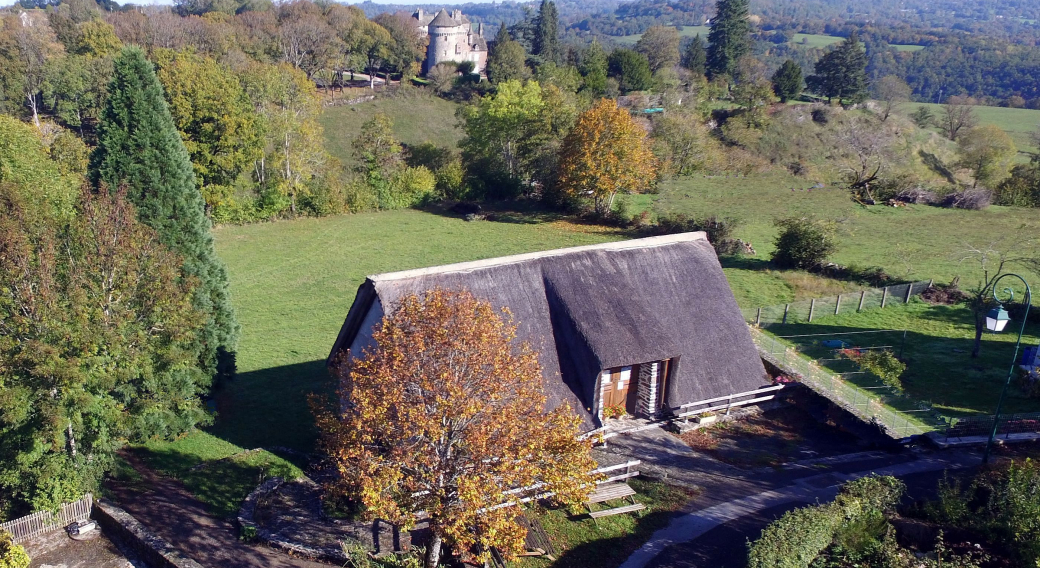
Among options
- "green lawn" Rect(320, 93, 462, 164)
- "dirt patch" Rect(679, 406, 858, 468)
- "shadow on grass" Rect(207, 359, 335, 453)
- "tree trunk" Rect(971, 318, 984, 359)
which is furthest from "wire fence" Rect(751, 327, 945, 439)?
"green lawn" Rect(320, 93, 462, 164)

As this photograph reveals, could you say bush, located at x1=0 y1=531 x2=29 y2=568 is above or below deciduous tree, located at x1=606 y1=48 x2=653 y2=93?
below

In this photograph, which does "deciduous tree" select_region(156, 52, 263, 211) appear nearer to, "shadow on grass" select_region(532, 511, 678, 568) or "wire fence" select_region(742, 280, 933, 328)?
"wire fence" select_region(742, 280, 933, 328)

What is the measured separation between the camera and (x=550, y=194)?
166 ft

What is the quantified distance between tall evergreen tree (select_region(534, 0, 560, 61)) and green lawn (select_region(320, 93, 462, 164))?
68.5 feet

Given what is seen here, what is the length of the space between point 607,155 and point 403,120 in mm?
37647

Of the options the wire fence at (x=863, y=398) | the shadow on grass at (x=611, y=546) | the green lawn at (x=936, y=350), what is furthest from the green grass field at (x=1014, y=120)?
the shadow on grass at (x=611, y=546)

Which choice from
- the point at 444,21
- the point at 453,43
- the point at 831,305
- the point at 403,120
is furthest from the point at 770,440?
the point at 444,21

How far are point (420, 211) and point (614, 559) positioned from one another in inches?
1505

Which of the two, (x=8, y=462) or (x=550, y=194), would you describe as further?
(x=550, y=194)

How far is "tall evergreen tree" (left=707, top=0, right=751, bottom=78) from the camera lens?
87750mm

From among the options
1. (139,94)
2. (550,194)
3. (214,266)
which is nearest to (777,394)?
(214,266)

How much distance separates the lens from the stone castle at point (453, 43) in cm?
9631

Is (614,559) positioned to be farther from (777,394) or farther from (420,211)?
(420,211)

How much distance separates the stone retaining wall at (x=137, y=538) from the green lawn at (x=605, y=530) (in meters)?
6.50
